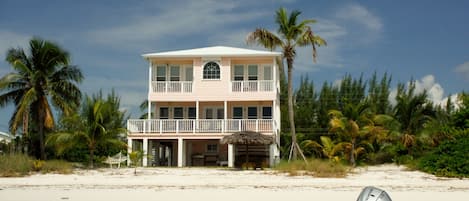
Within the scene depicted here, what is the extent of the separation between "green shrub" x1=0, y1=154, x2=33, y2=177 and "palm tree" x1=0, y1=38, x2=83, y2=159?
18.9ft

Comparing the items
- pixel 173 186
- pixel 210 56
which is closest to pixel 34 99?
pixel 210 56

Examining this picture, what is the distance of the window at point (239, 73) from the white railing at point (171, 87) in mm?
2630

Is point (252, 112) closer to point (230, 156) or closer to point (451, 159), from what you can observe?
point (230, 156)

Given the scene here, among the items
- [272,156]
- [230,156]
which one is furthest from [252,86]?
[230,156]

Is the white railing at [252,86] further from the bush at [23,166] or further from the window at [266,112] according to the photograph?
the bush at [23,166]

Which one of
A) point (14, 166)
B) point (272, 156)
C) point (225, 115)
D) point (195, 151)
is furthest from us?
point (195, 151)

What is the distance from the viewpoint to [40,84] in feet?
97.5

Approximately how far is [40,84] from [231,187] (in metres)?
15.7

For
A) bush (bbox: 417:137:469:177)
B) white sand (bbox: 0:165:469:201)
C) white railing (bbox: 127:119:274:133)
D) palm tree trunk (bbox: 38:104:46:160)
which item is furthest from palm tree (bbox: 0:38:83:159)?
bush (bbox: 417:137:469:177)

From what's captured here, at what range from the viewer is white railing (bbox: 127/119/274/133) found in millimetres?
31766

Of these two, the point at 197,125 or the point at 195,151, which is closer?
the point at 197,125

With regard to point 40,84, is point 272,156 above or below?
below

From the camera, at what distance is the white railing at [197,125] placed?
31.8 meters

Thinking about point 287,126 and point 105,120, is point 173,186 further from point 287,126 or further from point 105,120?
point 287,126
